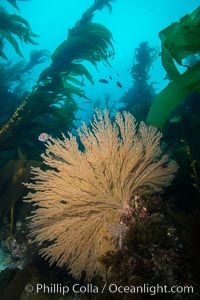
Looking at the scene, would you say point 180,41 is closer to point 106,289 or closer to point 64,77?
point 106,289

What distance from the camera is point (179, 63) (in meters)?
2.51

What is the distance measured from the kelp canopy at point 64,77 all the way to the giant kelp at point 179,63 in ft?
12.2

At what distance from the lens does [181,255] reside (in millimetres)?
2271

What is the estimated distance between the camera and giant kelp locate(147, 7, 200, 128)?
77.2 inches

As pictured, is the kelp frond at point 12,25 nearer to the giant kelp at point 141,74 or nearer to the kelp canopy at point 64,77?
the kelp canopy at point 64,77

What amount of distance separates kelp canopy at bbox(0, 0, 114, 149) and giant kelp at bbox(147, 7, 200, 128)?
371cm

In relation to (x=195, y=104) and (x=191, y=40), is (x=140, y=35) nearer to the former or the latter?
(x=195, y=104)

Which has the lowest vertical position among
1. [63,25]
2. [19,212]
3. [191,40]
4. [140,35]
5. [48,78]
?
[19,212]

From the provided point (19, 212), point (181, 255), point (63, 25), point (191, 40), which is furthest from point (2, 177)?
point (63, 25)

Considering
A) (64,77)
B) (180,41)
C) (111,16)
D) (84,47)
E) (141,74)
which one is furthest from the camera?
(111,16)

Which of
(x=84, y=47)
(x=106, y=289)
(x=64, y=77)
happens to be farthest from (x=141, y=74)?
(x=106, y=289)

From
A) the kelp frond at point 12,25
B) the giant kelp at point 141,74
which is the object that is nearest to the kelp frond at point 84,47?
the kelp frond at point 12,25

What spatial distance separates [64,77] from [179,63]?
560 cm

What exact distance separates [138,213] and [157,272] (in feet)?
2.18
